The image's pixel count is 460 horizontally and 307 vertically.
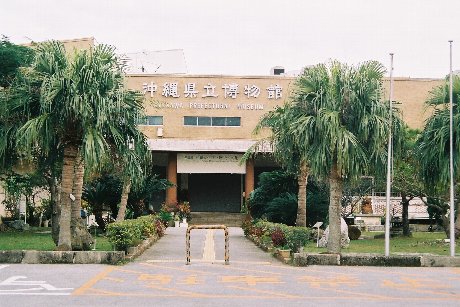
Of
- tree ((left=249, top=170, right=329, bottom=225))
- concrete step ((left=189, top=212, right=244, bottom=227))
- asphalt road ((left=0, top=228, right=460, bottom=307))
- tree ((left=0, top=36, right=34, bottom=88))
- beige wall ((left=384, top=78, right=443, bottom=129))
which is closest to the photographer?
asphalt road ((left=0, top=228, right=460, bottom=307))

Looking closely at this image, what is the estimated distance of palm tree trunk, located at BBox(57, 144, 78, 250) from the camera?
59.0 feet

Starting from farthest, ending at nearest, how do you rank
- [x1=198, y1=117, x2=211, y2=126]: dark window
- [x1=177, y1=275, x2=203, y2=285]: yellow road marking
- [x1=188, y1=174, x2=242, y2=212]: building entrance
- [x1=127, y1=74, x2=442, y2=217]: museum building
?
[x1=188, y1=174, x2=242, y2=212]: building entrance → [x1=198, y1=117, x2=211, y2=126]: dark window → [x1=127, y1=74, x2=442, y2=217]: museum building → [x1=177, y1=275, x2=203, y2=285]: yellow road marking

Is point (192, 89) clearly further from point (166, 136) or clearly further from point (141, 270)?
point (141, 270)

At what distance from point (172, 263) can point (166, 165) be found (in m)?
28.4

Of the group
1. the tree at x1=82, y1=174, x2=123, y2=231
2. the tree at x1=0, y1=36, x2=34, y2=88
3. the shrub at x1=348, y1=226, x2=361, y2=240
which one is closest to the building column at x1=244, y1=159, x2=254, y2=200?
the shrub at x1=348, y1=226, x2=361, y2=240

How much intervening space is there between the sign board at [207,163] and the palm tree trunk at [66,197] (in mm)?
25198

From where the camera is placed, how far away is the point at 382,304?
11484mm

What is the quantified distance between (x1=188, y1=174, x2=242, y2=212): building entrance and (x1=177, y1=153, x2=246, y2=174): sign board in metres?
3.36

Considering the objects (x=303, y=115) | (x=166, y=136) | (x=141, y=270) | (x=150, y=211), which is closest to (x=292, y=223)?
(x=150, y=211)

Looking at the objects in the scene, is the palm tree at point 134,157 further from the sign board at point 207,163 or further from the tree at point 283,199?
the sign board at point 207,163

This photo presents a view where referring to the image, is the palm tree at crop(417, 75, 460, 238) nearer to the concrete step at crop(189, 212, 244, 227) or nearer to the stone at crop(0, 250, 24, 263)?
the stone at crop(0, 250, 24, 263)

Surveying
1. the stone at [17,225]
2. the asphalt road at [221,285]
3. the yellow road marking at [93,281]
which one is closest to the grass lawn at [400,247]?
the asphalt road at [221,285]

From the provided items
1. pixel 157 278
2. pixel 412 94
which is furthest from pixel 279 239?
pixel 412 94

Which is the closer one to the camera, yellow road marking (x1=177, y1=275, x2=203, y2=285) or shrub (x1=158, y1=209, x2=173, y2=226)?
yellow road marking (x1=177, y1=275, x2=203, y2=285)
